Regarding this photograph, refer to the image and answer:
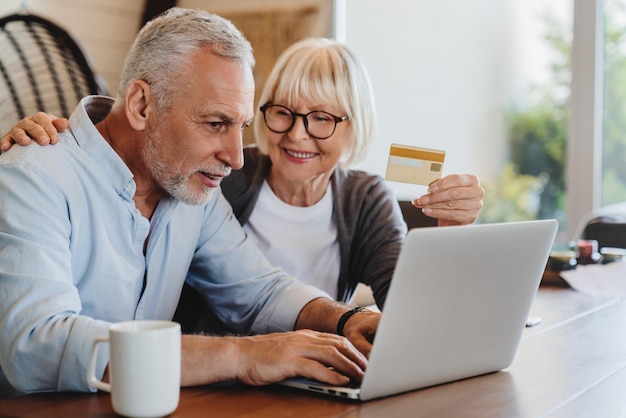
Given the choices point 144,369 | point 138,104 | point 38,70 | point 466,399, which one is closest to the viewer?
point 144,369

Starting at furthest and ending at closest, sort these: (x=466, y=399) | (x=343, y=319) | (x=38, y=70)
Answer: (x=38, y=70)
(x=343, y=319)
(x=466, y=399)

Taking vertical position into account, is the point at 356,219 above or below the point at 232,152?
below

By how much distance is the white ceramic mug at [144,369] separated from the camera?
0.93 meters

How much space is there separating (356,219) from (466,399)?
1.07m

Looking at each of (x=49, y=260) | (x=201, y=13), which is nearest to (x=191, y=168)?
(x=201, y=13)

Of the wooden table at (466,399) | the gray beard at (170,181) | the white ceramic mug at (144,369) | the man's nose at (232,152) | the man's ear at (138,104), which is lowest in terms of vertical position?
the wooden table at (466,399)

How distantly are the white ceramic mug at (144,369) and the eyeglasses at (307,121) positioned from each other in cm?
122

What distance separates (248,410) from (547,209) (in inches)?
138

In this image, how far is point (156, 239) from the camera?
1596mm

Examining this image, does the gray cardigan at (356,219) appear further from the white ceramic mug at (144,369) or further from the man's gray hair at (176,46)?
the white ceramic mug at (144,369)

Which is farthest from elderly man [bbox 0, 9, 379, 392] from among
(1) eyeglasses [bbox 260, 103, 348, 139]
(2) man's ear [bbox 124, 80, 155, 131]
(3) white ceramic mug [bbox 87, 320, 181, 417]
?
(1) eyeglasses [bbox 260, 103, 348, 139]

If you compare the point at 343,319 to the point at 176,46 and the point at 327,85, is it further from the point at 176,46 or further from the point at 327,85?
the point at 327,85

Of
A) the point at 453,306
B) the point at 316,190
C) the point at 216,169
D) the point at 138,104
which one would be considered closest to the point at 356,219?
the point at 316,190

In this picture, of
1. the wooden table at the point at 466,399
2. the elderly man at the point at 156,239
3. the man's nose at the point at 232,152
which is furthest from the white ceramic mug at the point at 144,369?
the man's nose at the point at 232,152
